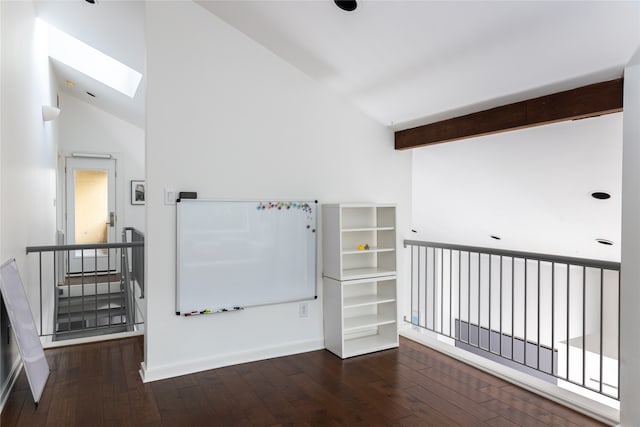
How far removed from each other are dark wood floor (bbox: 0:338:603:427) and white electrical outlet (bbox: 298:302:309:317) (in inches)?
16.8

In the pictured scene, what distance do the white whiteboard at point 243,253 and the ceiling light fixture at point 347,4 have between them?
1.71 meters

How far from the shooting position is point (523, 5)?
2.39m

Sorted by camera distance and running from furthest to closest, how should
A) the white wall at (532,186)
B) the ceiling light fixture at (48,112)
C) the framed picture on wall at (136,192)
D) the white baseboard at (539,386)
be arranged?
the framed picture on wall at (136,192) → the ceiling light fixture at (48,112) → the white wall at (532,186) → the white baseboard at (539,386)

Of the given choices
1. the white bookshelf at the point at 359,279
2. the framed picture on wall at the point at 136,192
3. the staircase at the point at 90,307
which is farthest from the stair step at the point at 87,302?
the white bookshelf at the point at 359,279

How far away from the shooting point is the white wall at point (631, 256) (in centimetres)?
242

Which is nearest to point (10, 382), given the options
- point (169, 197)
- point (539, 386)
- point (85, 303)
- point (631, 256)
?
point (169, 197)

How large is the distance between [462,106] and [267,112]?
1709 millimetres

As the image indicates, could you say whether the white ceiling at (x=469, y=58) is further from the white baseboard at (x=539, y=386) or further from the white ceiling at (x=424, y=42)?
the white baseboard at (x=539, y=386)

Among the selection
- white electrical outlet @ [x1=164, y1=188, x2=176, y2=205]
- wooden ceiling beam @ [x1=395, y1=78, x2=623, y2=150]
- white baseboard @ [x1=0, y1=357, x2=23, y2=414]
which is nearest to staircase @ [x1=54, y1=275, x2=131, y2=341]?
white baseboard @ [x1=0, y1=357, x2=23, y2=414]

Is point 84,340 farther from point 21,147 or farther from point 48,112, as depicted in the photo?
point 48,112

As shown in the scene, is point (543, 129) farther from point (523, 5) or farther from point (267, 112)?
point (267, 112)

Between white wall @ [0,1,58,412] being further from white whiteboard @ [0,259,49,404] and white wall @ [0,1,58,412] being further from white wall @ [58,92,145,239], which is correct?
white wall @ [58,92,145,239]

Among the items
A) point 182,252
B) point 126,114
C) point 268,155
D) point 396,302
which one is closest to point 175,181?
point 182,252

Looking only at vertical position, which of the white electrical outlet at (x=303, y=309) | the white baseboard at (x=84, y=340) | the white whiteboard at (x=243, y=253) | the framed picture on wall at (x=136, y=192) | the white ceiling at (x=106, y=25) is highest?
the white ceiling at (x=106, y=25)
